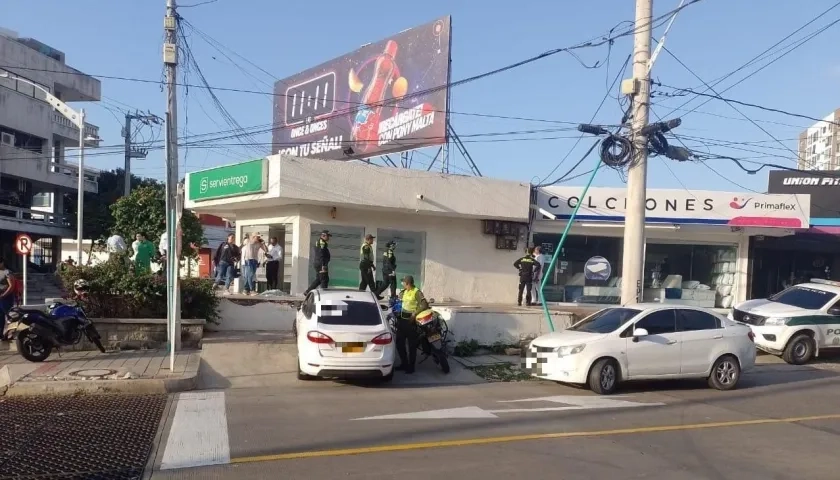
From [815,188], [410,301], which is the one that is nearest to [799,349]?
[410,301]

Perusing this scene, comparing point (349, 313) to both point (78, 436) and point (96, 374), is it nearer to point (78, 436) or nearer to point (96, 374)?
point (96, 374)

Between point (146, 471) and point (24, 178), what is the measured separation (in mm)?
37959

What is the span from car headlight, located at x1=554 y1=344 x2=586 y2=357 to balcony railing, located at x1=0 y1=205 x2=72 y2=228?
3196cm

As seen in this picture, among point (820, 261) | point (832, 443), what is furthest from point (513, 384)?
point (820, 261)

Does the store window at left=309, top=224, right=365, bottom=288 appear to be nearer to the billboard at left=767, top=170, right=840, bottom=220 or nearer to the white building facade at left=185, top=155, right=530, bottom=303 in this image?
the white building facade at left=185, top=155, right=530, bottom=303

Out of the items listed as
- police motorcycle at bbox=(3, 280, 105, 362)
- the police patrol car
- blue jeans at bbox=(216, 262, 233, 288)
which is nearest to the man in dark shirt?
blue jeans at bbox=(216, 262, 233, 288)

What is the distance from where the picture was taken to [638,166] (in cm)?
1609

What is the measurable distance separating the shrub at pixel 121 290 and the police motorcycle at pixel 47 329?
847mm

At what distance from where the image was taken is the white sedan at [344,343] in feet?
38.2

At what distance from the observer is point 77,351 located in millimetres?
13508

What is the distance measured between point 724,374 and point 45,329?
37.8ft

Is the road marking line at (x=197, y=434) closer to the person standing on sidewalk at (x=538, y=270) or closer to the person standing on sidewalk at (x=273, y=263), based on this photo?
the person standing on sidewalk at (x=273, y=263)

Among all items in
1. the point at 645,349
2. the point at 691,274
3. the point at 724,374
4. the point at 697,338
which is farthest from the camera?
the point at 691,274

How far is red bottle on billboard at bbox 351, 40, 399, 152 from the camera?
2409 centimetres
